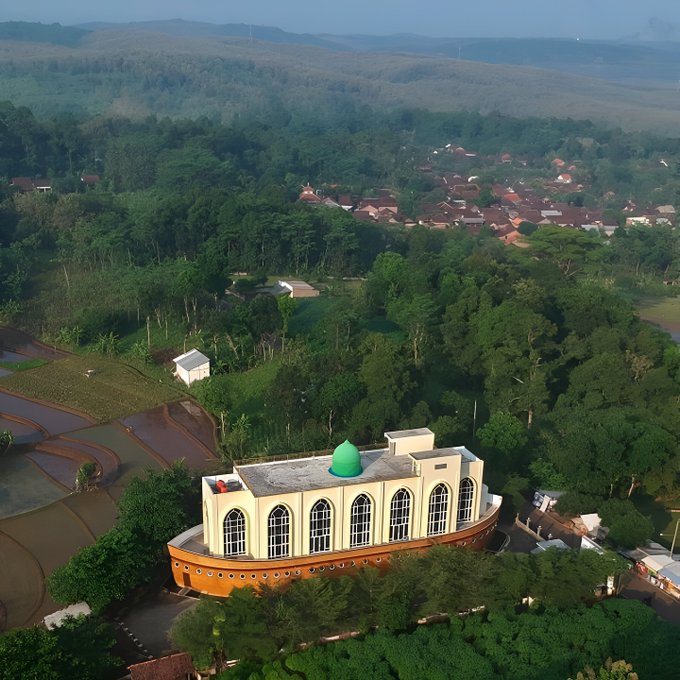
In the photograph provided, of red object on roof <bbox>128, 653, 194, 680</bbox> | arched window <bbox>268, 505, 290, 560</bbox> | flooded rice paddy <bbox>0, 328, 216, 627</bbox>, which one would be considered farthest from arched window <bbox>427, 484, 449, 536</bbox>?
flooded rice paddy <bbox>0, 328, 216, 627</bbox>

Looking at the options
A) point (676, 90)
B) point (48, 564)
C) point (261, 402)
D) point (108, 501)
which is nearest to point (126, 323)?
point (261, 402)

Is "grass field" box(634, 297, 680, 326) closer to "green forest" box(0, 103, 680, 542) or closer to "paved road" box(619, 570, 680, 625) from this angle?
"green forest" box(0, 103, 680, 542)

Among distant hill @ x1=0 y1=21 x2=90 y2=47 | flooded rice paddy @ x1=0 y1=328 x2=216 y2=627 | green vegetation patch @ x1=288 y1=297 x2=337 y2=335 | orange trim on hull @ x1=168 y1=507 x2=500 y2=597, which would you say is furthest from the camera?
distant hill @ x1=0 y1=21 x2=90 y2=47

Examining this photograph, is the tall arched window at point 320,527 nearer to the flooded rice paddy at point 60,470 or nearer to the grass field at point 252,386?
the flooded rice paddy at point 60,470

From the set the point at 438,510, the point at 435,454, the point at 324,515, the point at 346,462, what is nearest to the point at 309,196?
the point at 435,454

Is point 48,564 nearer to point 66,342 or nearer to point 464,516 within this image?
point 464,516
